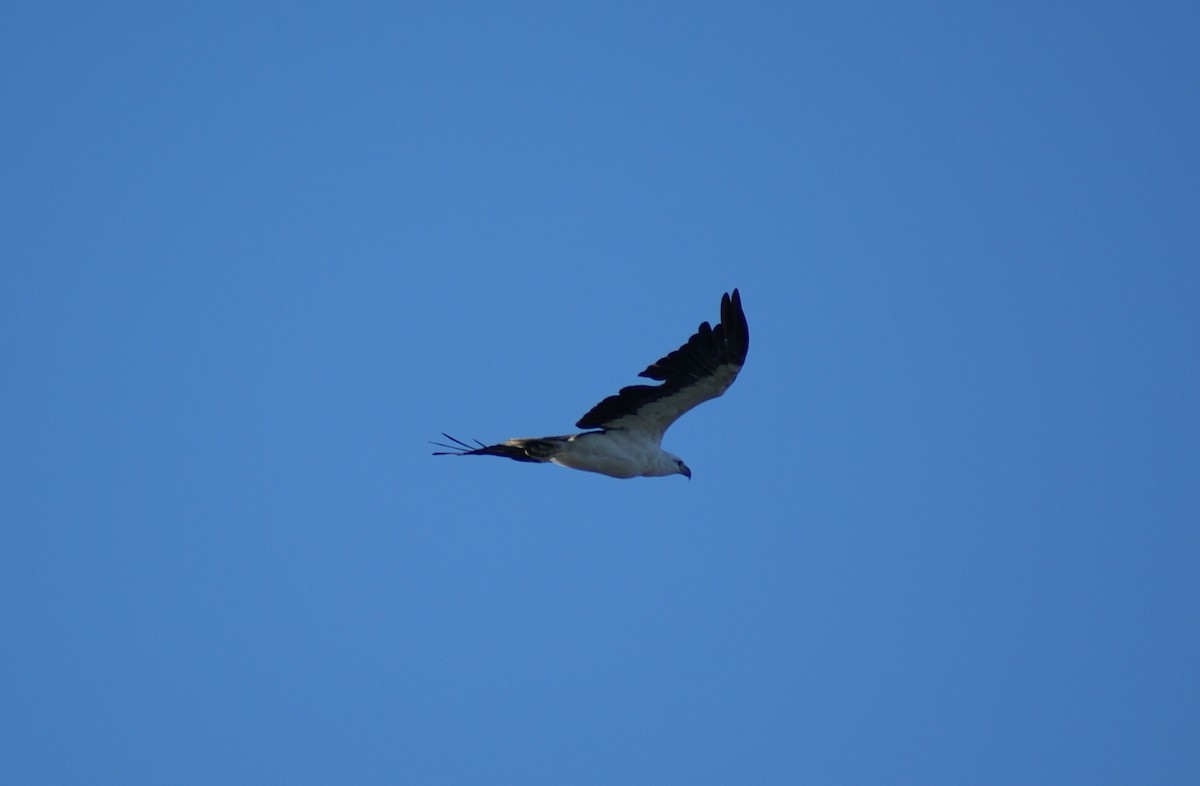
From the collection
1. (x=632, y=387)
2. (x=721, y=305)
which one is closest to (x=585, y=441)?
(x=632, y=387)

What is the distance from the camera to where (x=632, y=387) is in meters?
17.1

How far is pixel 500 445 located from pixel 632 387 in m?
1.69

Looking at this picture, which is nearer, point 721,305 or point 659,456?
point 721,305

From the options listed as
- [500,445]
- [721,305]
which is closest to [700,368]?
[721,305]

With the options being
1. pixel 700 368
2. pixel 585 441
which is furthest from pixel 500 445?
pixel 700 368

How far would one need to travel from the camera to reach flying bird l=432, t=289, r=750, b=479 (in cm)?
1658

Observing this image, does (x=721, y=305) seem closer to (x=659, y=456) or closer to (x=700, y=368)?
(x=700, y=368)

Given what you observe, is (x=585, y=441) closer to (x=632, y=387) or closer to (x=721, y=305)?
(x=632, y=387)

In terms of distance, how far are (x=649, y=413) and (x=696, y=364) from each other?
42.6 inches

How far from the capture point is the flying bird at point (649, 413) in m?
16.6

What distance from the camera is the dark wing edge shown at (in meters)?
16.5

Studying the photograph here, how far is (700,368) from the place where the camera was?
16.8m

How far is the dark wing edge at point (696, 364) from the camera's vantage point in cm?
1648

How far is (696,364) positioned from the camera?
1673cm
